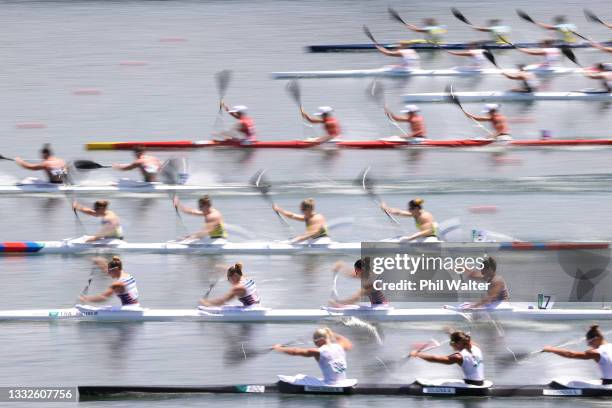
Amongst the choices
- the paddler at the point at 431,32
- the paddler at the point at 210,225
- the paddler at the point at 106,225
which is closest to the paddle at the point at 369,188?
the paddler at the point at 210,225

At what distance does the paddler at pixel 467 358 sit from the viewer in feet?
59.8

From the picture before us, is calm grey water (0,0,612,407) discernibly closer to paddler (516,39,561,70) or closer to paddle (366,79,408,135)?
paddle (366,79,408,135)

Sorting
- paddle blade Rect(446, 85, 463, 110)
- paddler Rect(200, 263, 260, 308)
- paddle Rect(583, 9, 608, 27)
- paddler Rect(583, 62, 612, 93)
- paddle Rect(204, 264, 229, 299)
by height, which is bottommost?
paddler Rect(200, 263, 260, 308)

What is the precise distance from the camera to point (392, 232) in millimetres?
25500

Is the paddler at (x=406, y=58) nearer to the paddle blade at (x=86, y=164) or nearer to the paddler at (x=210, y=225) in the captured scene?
the paddle blade at (x=86, y=164)

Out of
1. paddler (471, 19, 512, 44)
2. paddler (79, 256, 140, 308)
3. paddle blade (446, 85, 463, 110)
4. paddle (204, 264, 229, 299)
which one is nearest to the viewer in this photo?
paddler (79, 256, 140, 308)

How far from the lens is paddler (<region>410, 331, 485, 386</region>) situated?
59.8 ft

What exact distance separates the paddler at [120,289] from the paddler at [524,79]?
16.2 meters

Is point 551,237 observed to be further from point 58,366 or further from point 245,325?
point 58,366

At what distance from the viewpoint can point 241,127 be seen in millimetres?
31406

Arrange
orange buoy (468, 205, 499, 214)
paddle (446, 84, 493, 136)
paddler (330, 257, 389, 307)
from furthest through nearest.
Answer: paddle (446, 84, 493, 136) → orange buoy (468, 205, 499, 214) → paddler (330, 257, 389, 307)

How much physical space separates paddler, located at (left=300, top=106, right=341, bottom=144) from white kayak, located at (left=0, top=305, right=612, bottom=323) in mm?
10171

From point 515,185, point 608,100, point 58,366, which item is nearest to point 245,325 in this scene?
point 58,366

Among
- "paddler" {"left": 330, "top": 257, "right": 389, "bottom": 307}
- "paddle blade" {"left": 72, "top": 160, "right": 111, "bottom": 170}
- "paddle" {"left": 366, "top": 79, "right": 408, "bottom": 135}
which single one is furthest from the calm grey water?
"paddle blade" {"left": 72, "top": 160, "right": 111, "bottom": 170}
